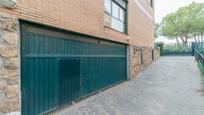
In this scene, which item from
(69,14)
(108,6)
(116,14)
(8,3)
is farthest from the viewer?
(116,14)

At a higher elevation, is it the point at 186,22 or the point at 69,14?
the point at 186,22

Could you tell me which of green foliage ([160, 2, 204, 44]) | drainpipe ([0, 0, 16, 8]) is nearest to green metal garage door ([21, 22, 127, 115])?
drainpipe ([0, 0, 16, 8])

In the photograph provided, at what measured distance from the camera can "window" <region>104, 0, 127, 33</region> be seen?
1156 centimetres

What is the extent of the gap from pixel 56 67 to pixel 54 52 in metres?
0.48

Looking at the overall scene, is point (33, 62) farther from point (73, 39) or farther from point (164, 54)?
point (164, 54)

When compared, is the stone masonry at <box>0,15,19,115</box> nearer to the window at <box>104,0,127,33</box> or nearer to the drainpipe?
the drainpipe

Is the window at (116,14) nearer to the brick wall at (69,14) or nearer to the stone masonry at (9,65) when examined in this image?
the brick wall at (69,14)

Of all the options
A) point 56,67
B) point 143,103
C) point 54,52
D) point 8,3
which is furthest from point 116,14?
point 8,3

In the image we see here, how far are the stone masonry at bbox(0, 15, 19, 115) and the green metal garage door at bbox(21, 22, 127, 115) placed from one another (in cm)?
34

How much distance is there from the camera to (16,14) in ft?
17.0

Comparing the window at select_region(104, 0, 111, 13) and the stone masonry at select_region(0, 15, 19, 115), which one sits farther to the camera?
the window at select_region(104, 0, 111, 13)

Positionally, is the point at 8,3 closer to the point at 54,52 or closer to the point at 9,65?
the point at 9,65

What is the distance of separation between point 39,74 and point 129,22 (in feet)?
32.1

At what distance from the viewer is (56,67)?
7004 mm
